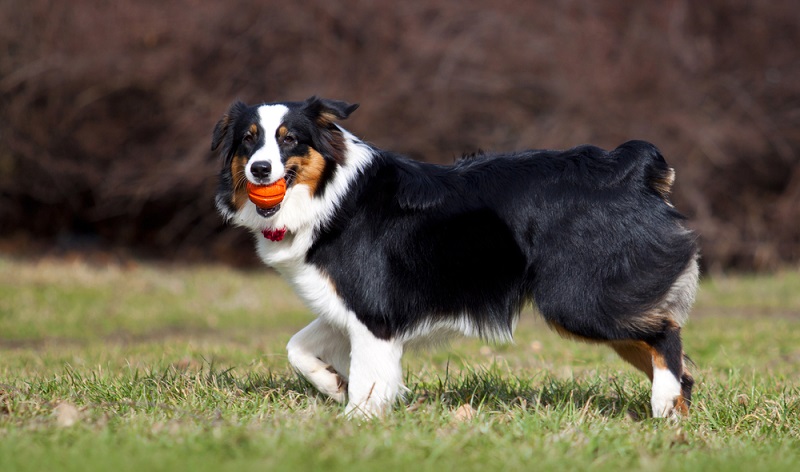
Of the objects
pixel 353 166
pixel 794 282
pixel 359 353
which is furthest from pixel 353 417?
pixel 794 282

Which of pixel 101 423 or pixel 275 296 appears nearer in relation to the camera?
pixel 101 423

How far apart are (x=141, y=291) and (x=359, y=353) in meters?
8.04

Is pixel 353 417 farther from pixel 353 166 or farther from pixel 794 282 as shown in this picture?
pixel 794 282

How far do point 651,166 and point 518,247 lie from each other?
0.87 metres

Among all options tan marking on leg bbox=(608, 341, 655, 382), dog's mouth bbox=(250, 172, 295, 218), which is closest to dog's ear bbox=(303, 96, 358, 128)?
dog's mouth bbox=(250, 172, 295, 218)

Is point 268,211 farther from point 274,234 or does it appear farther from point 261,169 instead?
point 261,169

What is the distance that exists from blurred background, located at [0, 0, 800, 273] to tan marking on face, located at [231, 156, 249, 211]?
8.90 metres

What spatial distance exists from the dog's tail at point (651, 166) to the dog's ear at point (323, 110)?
1.54m

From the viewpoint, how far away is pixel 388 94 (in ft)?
48.9

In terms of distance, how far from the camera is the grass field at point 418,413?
12.5ft

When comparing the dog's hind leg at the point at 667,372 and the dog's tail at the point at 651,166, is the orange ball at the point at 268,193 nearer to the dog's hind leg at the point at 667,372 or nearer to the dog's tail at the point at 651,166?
the dog's tail at the point at 651,166

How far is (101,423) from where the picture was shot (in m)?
4.16

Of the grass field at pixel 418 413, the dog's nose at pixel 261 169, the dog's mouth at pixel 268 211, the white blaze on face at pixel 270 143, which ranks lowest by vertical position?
the grass field at pixel 418 413

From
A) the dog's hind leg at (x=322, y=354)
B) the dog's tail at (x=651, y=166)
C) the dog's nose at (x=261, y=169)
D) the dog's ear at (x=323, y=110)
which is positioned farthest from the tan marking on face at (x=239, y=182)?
the dog's tail at (x=651, y=166)
